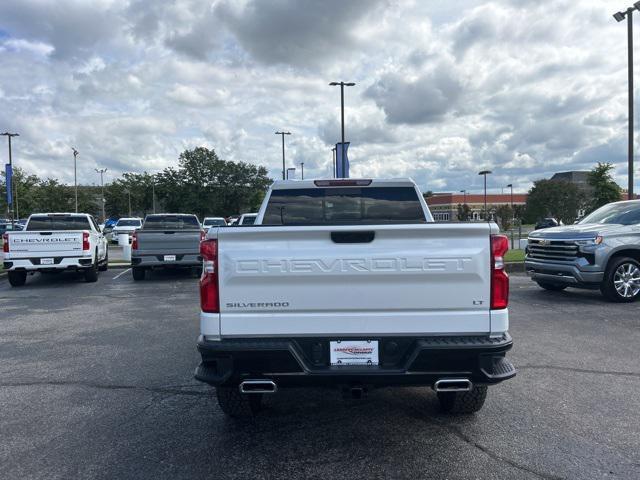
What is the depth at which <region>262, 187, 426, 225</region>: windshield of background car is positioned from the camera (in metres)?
5.46

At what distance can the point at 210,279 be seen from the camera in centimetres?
356

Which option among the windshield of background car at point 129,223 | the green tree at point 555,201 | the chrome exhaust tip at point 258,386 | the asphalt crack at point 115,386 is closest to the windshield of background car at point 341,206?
the asphalt crack at point 115,386

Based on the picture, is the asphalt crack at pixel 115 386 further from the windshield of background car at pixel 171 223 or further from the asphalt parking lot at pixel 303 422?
the windshield of background car at pixel 171 223

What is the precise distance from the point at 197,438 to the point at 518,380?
10.4 ft

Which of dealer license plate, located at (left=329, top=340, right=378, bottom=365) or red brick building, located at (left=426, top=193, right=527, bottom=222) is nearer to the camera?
dealer license plate, located at (left=329, top=340, right=378, bottom=365)

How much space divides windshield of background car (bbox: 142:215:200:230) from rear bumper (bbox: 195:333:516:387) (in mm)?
11559

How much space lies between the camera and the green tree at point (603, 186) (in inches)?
1487

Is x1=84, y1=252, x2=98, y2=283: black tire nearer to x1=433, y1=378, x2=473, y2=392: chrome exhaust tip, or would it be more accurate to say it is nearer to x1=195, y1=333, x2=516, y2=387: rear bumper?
x1=195, y1=333, x2=516, y2=387: rear bumper

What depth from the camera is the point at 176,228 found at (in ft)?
48.3

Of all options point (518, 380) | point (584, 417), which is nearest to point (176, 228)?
point (518, 380)

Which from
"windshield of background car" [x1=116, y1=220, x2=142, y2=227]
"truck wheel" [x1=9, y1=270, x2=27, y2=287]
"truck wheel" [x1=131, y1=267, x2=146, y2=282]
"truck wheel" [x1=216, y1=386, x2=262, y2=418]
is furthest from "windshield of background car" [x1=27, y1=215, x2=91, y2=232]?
"windshield of background car" [x1=116, y1=220, x2=142, y2=227]

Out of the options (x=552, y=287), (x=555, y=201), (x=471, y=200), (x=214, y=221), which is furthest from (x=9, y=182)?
(x=471, y=200)

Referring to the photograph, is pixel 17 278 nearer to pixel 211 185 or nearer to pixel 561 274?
pixel 561 274

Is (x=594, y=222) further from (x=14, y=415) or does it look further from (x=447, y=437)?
(x=14, y=415)
